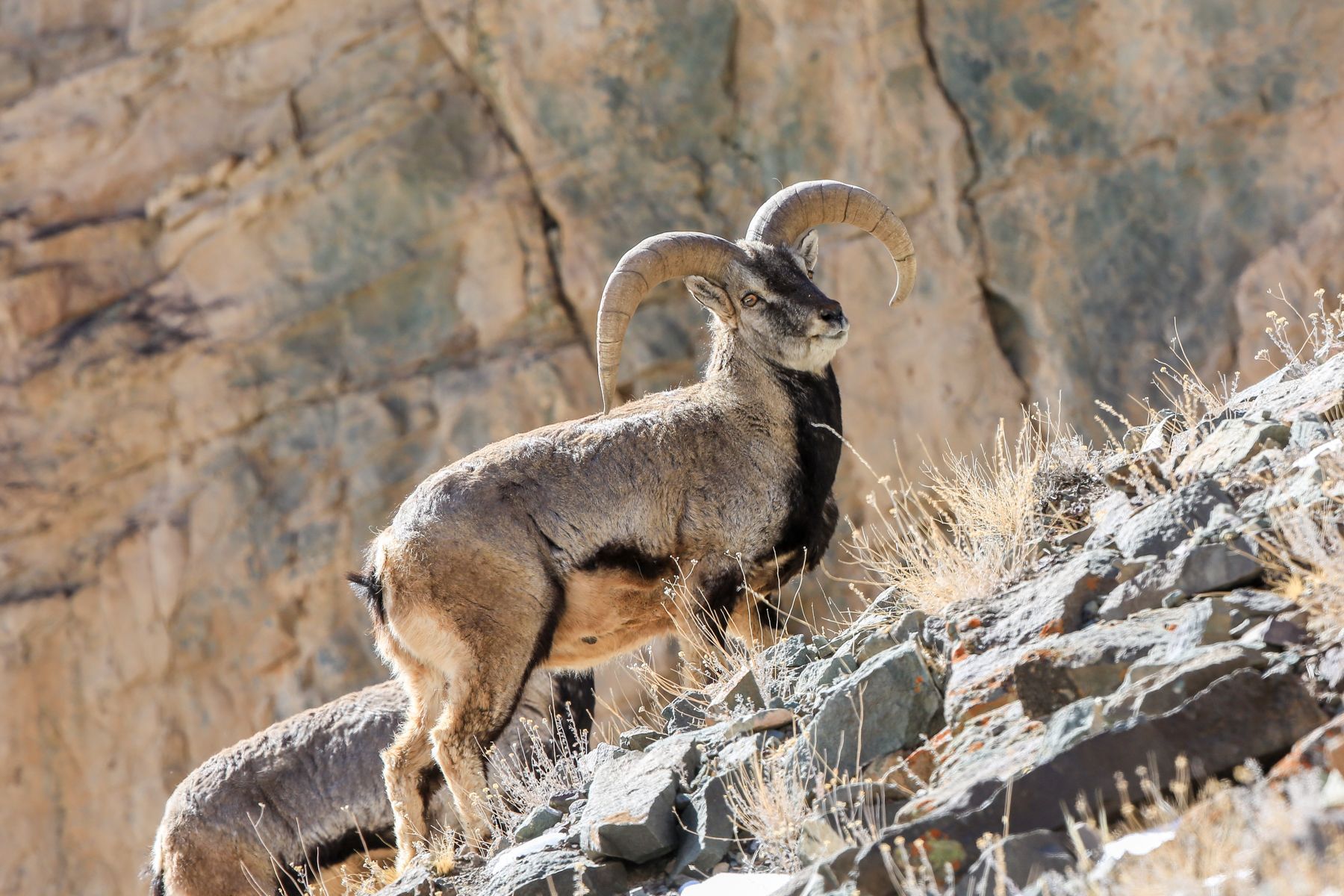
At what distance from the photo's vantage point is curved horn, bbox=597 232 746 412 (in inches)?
311

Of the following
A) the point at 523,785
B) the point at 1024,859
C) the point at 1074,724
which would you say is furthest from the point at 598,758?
the point at 1024,859

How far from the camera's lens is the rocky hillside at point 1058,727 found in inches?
148

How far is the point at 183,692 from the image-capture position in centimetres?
1689

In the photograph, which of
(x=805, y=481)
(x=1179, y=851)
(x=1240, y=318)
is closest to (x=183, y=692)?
(x=805, y=481)

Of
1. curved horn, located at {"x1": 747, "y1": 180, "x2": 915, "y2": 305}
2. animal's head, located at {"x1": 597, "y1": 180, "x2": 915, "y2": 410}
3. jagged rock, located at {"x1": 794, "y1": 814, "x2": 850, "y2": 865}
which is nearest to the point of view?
jagged rock, located at {"x1": 794, "y1": 814, "x2": 850, "y2": 865}

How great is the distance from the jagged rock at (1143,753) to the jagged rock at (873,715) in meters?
0.89

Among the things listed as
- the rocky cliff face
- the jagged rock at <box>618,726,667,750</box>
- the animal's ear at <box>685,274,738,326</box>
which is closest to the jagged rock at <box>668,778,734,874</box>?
the jagged rock at <box>618,726,667,750</box>

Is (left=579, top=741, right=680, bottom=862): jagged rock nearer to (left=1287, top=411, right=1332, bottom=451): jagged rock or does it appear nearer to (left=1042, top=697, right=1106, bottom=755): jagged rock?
(left=1042, top=697, right=1106, bottom=755): jagged rock

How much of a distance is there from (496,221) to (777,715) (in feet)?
39.5

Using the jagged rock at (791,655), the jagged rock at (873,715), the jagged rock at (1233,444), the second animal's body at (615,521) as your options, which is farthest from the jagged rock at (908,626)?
the second animal's body at (615,521)

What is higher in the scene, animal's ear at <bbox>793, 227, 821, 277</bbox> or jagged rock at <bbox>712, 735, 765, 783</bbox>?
animal's ear at <bbox>793, 227, 821, 277</bbox>

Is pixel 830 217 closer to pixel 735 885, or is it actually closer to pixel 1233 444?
pixel 1233 444

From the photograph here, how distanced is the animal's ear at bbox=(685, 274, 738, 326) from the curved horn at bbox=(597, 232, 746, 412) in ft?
0.15

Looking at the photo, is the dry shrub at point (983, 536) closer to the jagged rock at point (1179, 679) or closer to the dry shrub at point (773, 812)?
the dry shrub at point (773, 812)
